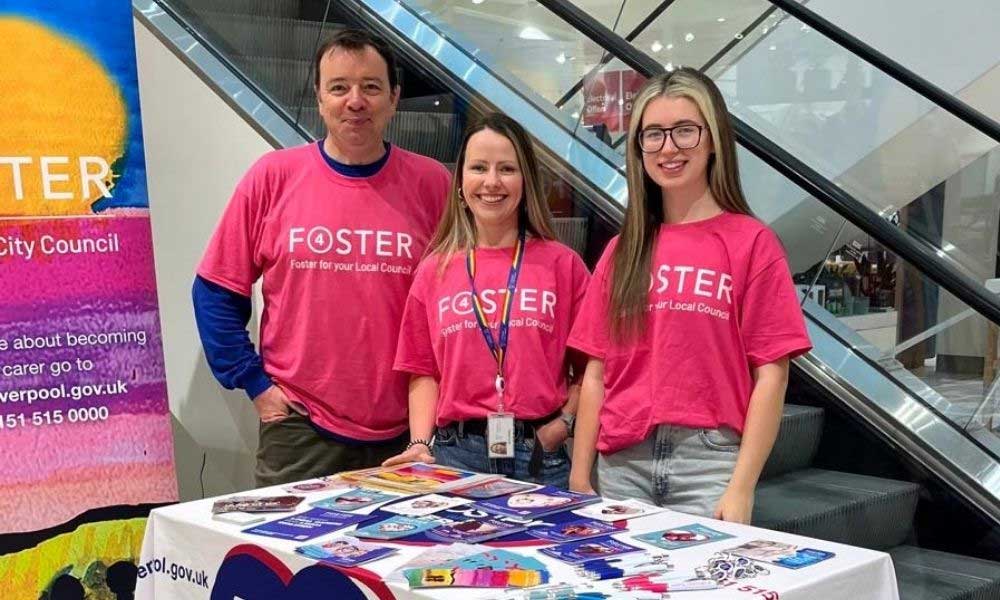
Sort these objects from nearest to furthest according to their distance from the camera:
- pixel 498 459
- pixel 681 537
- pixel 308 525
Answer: pixel 681 537, pixel 308 525, pixel 498 459

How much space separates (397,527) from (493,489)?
350 millimetres

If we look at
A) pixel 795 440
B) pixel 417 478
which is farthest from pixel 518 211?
pixel 795 440

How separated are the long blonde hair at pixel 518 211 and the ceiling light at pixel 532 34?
93.1 inches

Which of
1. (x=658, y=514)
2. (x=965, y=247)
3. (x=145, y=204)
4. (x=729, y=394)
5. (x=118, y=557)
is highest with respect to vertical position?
(x=145, y=204)

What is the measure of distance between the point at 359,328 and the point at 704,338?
1172 millimetres

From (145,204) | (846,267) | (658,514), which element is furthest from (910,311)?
(145,204)

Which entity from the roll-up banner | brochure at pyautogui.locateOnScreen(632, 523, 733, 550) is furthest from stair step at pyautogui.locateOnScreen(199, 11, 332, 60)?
brochure at pyautogui.locateOnScreen(632, 523, 733, 550)

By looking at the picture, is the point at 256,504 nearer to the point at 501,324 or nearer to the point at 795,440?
the point at 501,324

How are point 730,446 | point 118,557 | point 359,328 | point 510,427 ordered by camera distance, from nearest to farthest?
point 730,446, point 510,427, point 359,328, point 118,557

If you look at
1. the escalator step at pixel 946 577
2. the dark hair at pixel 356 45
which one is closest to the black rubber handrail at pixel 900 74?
the escalator step at pixel 946 577

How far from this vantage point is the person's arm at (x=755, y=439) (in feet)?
7.88

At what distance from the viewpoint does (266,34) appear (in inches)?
201

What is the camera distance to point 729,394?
2498 mm

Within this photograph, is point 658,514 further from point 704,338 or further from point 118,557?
point 118,557
